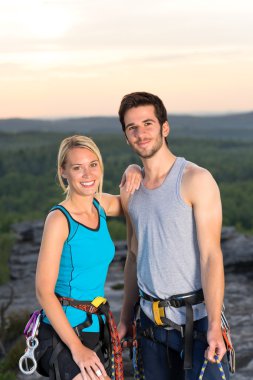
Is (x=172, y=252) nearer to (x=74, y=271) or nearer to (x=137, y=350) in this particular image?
(x=74, y=271)

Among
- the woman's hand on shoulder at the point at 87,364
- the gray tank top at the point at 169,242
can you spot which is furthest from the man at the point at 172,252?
the woman's hand on shoulder at the point at 87,364

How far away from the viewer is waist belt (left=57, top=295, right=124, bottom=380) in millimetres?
3721

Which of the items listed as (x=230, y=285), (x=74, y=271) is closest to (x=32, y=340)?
(x=74, y=271)

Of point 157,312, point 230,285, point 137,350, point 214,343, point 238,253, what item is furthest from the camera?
point 238,253

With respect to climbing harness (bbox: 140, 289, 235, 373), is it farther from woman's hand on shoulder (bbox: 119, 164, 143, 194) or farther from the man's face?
the man's face

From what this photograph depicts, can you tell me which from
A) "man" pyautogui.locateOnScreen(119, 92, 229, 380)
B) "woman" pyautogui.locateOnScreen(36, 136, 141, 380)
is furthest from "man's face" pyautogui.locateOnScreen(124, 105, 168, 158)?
"woman" pyautogui.locateOnScreen(36, 136, 141, 380)

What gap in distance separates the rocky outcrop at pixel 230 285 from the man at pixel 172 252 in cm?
Answer: 229

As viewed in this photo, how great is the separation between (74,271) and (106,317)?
0.34 metres

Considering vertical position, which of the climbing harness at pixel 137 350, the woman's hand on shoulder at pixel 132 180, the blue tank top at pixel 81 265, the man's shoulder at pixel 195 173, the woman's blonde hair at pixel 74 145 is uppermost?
the woman's blonde hair at pixel 74 145

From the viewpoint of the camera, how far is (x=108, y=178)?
269 feet

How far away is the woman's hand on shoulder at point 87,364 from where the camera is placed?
363 centimetres

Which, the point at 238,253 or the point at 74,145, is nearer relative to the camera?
the point at 74,145

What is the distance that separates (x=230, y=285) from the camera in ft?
38.9

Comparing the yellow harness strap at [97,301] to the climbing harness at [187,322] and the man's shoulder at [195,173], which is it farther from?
the man's shoulder at [195,173]
